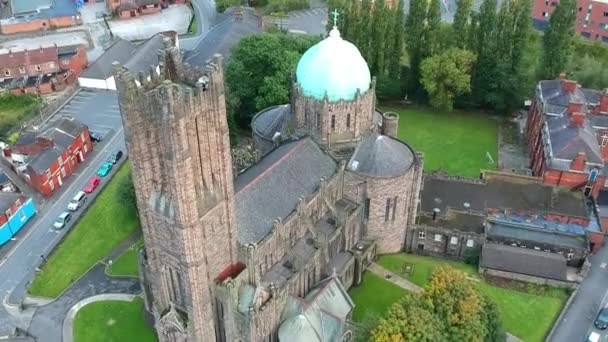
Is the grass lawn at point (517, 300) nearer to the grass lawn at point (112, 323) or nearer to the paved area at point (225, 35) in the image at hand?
the grass lawn at point (112, 323)

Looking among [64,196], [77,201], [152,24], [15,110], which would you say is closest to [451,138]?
[77,201]

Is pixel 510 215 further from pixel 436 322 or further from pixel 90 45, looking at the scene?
pixel 90 45

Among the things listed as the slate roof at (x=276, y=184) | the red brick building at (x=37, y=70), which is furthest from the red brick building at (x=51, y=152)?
the slate roof at (x=276, y=184)

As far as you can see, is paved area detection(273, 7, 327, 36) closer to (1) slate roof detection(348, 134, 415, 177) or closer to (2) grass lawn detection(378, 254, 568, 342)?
(1) slate roof detection(348, 134, 415, 177)

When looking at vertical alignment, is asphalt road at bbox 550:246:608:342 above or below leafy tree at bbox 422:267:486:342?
below

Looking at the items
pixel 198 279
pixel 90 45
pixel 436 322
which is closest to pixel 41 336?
pixel 198 279

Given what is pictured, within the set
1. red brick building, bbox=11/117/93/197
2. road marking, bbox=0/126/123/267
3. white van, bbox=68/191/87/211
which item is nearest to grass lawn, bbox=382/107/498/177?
road marking, bbox=0/126/123/267
